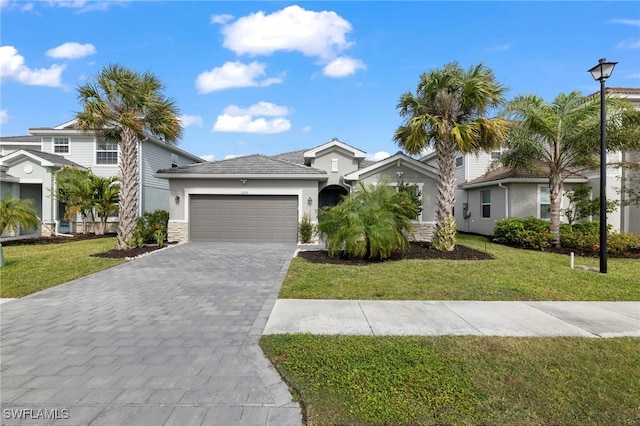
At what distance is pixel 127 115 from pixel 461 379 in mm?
12643

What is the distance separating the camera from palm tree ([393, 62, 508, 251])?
1101 centimetres

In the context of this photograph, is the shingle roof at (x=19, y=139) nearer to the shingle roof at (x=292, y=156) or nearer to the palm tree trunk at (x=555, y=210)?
the shingle roof at (x=292, y=156)

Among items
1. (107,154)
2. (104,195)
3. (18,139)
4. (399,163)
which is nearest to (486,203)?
(399,163)

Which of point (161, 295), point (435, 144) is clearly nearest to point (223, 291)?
point (161, 295)

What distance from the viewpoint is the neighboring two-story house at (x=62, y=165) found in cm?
1700

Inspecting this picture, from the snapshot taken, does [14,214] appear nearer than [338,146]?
Yes

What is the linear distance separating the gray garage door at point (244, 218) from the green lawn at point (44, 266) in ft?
12.8

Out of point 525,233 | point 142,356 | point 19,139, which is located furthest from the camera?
point 19,139

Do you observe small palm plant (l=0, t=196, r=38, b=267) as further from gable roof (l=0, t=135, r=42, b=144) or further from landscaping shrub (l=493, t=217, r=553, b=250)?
landscaping shrub (l=493, t=217, r=553, b=250)

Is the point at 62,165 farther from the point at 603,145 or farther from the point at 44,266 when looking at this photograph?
the point at 603,145

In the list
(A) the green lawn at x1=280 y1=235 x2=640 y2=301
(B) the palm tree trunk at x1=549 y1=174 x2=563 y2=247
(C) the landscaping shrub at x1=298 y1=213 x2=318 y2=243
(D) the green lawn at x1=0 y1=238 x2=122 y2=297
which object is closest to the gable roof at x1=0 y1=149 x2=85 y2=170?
(D) the green lawn at x1=0 y1=238 x2=122 y2=297

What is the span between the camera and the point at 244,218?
15086 mm

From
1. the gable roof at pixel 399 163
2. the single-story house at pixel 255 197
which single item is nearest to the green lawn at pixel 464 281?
the single-story house at pixel 255 197

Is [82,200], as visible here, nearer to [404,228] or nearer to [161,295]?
[161,295]
